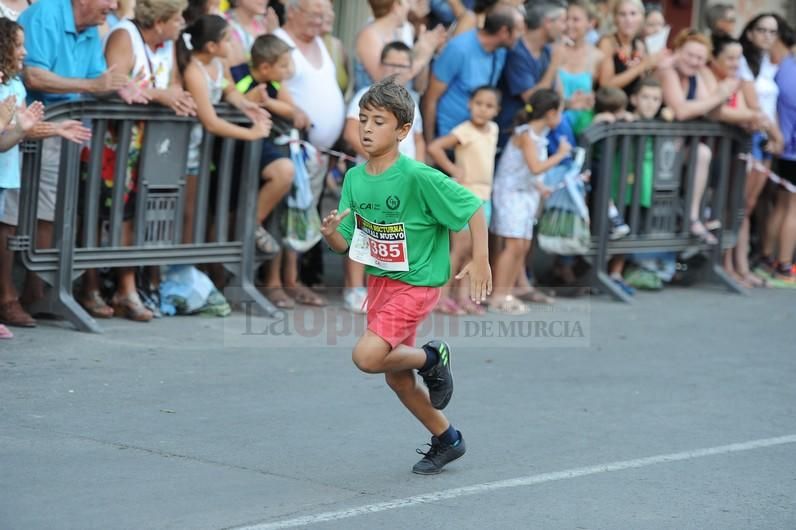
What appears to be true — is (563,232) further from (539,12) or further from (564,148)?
(539,12)

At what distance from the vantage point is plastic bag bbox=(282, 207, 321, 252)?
32.4 ft

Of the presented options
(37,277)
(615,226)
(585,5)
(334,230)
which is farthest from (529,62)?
(334,230)

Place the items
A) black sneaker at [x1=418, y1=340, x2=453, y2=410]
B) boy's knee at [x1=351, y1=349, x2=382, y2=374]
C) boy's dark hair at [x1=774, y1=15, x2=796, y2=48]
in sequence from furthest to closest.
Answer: boy's dark hair at [x1=774, y1=15, x2=796, y2=48]
black sneaker at [x1=418, y1=340, x2=453, y2=410]
boy's knee at [x1=351, y1=349, x2=382, y2=374]

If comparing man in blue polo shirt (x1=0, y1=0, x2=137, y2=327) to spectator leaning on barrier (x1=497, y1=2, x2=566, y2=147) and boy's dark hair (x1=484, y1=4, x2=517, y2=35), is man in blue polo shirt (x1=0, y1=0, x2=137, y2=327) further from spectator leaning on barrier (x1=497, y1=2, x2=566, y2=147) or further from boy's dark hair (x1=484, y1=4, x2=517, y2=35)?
spectator leaning on barrier (x1=497, y1=2, x2=566, y2=147)

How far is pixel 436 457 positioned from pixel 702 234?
660 cm

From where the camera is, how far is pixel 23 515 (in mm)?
5031

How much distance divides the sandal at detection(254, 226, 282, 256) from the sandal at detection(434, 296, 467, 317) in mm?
1280

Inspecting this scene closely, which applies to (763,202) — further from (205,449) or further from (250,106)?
(205,449)

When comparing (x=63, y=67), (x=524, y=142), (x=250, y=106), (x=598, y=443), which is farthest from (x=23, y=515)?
(x=524, y=142)

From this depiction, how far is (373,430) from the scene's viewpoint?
22.2 feet

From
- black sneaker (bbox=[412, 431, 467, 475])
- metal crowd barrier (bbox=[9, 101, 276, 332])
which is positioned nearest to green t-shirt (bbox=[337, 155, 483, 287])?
black sneaker (bbox=[412, 431, 467, 475])

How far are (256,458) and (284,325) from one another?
10.9 feet

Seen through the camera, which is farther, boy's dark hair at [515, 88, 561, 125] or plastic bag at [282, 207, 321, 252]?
boy's dark hair at [515, 88, 561, 125]

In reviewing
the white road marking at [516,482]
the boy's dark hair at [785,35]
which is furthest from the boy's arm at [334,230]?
the boy's dark hair at [785,35]
